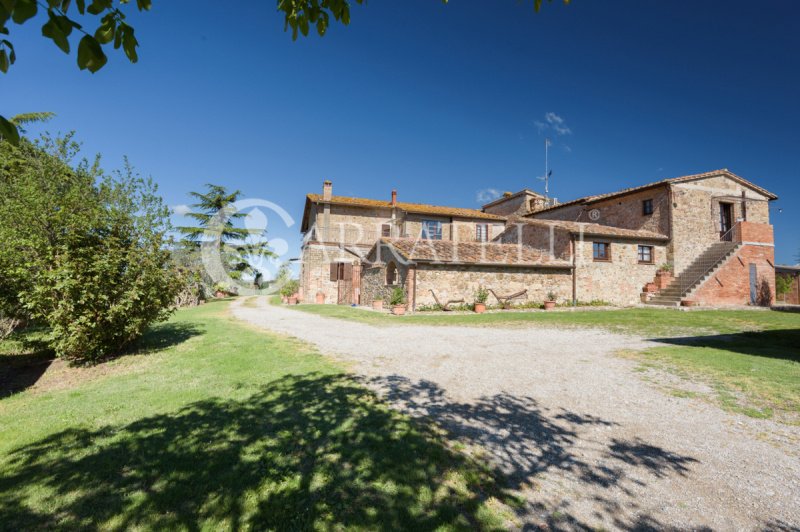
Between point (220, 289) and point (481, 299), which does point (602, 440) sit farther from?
point (220, 289)

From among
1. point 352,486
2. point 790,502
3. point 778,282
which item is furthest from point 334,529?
point 778,282

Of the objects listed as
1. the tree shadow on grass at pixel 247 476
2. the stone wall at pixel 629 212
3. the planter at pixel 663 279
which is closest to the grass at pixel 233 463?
the tree shadow on grass at pixel 247 476

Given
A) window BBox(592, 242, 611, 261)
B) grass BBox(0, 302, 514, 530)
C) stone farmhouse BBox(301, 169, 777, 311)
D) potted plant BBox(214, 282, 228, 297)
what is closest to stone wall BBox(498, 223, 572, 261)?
stone farmhouse BBox(301, 169, 777, 311)

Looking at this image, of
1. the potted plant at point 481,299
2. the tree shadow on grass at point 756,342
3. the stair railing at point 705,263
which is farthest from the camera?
the stair railing at point 705,263

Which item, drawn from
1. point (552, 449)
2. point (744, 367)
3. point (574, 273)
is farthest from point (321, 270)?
point (552, 449)

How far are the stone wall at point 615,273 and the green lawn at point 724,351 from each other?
18.5 ft

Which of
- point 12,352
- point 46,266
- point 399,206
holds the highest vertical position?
point 399,206

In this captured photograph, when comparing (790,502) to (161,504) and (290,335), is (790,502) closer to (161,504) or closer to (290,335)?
(161,504)

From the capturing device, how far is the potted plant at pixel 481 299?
57.5ft

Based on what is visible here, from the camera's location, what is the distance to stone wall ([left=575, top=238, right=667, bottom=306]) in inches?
810

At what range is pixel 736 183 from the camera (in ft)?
74.9

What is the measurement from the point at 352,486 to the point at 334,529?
461 mm

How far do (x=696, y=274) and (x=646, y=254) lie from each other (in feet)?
8.83

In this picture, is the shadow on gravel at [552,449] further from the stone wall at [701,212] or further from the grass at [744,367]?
the stone wall at [701,212]
